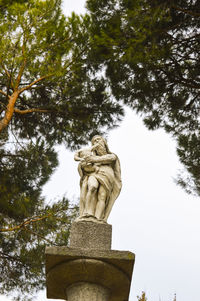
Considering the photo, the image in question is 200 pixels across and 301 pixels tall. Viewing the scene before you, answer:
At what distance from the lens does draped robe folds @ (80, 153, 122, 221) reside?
508 centimetres

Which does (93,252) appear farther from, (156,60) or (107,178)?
(156,60)

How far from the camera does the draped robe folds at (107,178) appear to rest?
5.08 meters

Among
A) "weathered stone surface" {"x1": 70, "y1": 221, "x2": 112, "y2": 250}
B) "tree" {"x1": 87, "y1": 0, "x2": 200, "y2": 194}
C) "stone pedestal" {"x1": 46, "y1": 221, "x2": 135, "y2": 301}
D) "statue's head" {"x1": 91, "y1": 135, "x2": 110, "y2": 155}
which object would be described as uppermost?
"tree" {"x1": 87, "y1": 0, "x2": 200, "y2": 194}

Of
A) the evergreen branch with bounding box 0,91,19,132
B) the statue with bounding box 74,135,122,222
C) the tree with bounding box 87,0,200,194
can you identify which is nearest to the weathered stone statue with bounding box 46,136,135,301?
the statue with bounding box 74,135,122,222

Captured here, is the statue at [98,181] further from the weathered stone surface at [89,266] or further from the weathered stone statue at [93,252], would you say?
the weathered stone surface at [89,266]

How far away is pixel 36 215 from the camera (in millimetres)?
8516

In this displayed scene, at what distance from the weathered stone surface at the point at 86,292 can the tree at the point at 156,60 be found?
4.49m

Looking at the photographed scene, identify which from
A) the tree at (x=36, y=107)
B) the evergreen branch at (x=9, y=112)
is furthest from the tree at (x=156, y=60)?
the evergreen branch at (x=9, y=112)

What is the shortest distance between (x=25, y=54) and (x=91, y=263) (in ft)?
19.9

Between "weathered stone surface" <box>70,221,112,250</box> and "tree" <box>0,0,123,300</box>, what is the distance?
3962 millimetres

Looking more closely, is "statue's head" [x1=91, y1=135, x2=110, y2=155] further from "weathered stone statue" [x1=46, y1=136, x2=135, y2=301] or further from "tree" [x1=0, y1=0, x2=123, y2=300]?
"tree" [x1=0, y1=0, x2=123, y2=300]

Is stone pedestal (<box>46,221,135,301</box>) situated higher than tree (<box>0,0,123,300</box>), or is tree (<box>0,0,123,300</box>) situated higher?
tree (<box>0,0,123,300</box>)

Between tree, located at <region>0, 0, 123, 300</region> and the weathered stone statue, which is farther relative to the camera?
tree, located at <region>0, 0, 123, 300</region>

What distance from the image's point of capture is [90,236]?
464cm
